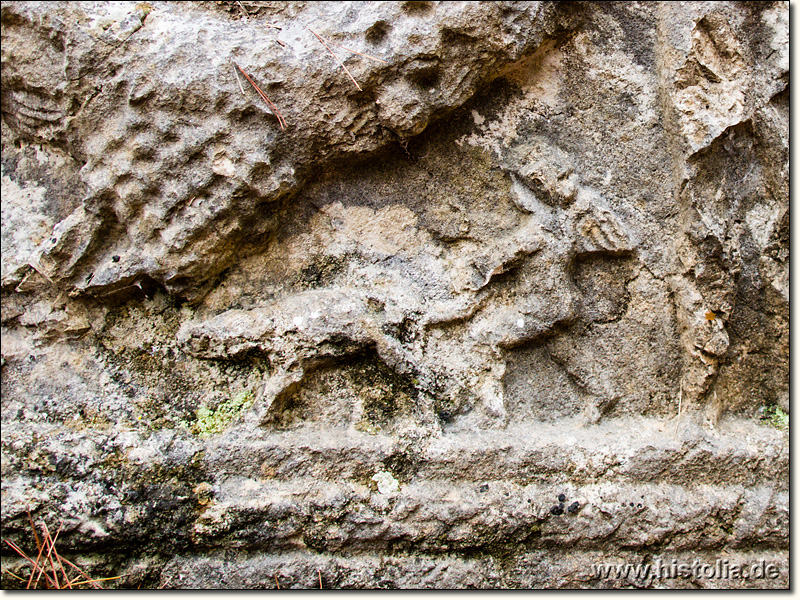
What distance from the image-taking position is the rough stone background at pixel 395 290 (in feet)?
5.27

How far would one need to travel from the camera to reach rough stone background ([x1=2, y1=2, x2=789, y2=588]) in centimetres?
161

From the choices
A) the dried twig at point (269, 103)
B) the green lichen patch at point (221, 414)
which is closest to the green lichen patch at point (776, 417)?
the green lichen patch at point (221, 414)

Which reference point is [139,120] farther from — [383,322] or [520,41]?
[520,41]

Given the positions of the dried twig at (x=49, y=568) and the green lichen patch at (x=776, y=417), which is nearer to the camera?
the dried twig at (x=49, y=568)

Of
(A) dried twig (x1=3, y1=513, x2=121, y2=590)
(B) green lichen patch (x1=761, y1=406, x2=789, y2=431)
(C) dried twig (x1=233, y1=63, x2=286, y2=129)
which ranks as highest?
(C) dried twig (x1=233, y1=63, x2=286, y2=129)

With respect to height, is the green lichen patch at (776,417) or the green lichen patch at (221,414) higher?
the green lichen patch at (776,417)

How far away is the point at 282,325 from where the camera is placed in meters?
1.67

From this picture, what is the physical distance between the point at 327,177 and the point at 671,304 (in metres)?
1.02

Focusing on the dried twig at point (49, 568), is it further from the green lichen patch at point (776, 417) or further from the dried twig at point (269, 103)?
the green lichen patch at point (776, 417)

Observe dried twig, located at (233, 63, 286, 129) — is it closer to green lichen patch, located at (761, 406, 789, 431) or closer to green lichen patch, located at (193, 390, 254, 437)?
green lichen patch, located at (193, 390, 254, 437)

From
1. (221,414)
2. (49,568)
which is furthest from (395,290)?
(49,568)

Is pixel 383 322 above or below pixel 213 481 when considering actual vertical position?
above

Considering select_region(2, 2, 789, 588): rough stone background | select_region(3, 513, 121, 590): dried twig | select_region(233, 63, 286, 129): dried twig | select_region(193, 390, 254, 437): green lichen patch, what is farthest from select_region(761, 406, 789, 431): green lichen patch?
select_region(3, 513, 121, 590): dried twig

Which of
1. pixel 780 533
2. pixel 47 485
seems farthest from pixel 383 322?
pixel 780 533
